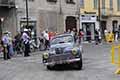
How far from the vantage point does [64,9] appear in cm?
4894

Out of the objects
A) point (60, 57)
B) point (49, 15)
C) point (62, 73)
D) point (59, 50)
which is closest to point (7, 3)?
point (49, 15)

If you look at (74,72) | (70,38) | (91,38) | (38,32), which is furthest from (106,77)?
(91,38)

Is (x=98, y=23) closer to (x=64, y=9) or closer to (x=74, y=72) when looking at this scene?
(x=64, y=9)

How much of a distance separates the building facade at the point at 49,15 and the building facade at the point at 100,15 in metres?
1.87

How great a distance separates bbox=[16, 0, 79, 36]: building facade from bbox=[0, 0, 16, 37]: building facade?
64cm

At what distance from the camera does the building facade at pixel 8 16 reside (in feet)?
133

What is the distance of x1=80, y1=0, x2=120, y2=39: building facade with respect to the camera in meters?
53.3

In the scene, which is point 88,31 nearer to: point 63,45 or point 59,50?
point 63,45

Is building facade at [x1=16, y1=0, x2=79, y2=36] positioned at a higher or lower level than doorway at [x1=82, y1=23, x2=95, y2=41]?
higher

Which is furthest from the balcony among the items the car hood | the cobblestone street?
the car hood

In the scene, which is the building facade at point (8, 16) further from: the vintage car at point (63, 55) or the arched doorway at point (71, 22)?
the vintage car at point (63, 55)

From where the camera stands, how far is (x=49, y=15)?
151 ft

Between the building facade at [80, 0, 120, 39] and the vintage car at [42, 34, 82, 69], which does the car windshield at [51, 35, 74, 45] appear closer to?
the vintage car at [42, 34, 82, 69]

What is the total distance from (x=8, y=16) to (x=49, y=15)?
5.81 metres
